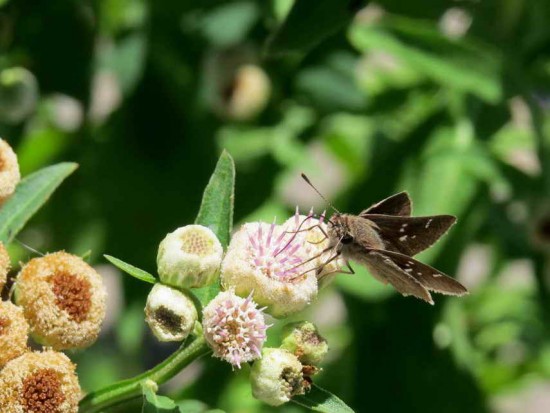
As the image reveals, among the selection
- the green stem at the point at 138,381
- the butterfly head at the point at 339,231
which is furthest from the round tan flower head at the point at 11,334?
the butterfly head at the point at 339,231

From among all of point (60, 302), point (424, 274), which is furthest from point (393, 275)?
point (60, 302)

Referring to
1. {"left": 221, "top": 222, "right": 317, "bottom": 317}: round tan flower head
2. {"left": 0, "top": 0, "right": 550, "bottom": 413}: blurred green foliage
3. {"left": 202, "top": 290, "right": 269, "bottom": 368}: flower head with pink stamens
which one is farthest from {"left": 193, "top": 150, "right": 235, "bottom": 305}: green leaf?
{"left": 0, "top": 0, "right": 550, "bottom": 413}: blurred green foliage

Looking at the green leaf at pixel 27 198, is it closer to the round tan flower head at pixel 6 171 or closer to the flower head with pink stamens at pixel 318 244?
the round tan flower head at pixel 6 171

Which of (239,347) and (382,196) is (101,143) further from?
(239,347)

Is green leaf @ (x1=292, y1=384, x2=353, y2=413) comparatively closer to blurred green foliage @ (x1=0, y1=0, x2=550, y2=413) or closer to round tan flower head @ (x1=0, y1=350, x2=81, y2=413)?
round tan flower head @ (x1=0, y1=350, x2=81, y2=413)

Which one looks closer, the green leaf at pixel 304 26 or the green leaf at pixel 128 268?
the green leaf at pixel 128 268

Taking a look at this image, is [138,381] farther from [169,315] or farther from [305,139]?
[305,139]

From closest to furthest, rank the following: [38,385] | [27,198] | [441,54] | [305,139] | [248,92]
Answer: [38,385], [27,198], [441,54], [248,92], [305,139]
